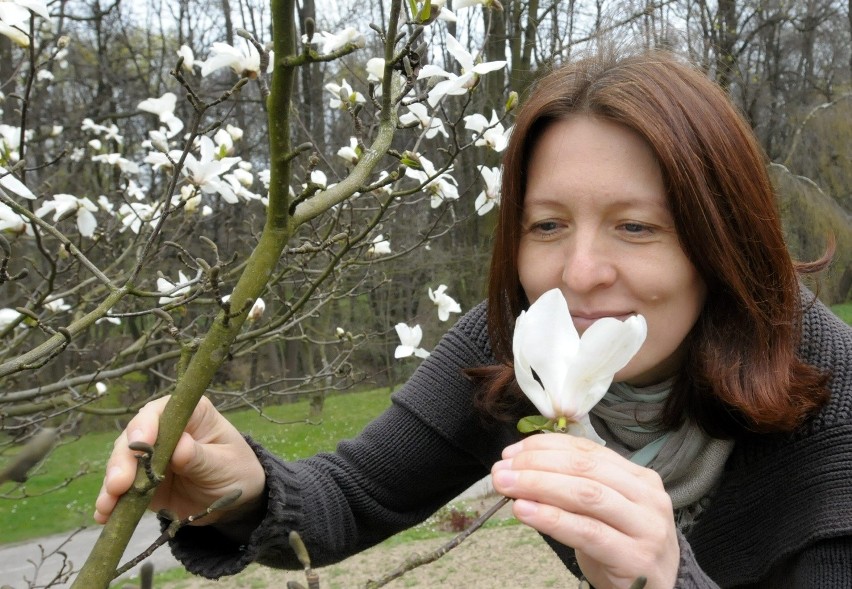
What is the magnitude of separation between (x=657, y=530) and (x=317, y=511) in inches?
34.5

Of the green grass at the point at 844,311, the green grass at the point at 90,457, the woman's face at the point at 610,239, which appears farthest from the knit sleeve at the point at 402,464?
the green grass at the point at 844,311

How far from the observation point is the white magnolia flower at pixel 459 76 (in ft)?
4.70

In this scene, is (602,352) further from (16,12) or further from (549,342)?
(16,12)

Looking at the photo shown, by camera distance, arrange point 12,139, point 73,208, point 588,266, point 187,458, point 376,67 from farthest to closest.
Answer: point 12,139 < point 73,208 < point 376,67 < point 588,266 < point 187,458

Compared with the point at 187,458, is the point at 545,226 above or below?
above

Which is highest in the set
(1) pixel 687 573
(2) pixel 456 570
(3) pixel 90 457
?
(1) pixel 687 573

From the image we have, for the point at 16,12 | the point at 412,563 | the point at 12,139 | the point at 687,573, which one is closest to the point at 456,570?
the point at 12,139

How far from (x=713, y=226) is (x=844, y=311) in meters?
16.5

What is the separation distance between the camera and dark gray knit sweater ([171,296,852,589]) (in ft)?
4.31

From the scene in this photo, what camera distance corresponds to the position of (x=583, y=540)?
28.0 inches

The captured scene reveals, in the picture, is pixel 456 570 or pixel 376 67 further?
pixel 456 570

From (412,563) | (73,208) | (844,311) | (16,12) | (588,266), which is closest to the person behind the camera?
(412,563)

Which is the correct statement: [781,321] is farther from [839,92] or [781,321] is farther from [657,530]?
[839,92]

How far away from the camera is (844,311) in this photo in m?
15.8
